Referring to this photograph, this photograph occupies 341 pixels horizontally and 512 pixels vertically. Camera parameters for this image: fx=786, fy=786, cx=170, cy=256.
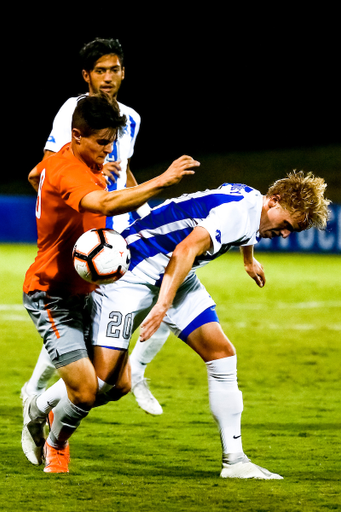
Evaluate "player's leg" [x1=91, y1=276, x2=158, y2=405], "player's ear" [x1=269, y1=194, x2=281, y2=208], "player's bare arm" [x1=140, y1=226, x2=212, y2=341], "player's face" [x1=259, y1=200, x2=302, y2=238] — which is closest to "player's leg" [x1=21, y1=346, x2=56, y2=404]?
"player's leg" [x1=91, y1=276, x2=158, y2=405]

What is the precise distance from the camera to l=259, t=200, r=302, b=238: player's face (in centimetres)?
390

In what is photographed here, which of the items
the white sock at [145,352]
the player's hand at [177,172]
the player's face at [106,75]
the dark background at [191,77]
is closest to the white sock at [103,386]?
the player's hand at [177,172]

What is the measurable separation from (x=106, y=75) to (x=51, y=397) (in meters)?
2.29

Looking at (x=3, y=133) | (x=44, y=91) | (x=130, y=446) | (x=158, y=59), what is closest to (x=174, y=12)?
(x=158, y=59)

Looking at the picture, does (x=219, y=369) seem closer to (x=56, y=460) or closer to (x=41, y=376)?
(x=56, y=460)

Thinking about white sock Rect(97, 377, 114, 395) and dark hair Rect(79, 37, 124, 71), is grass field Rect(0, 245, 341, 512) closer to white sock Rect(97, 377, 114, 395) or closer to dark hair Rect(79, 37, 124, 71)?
white sock Rect(97, 377, 114, 395)

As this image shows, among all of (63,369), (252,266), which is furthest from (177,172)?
(252,266)

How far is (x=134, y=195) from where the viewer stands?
3.40 metres

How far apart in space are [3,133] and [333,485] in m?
28.7

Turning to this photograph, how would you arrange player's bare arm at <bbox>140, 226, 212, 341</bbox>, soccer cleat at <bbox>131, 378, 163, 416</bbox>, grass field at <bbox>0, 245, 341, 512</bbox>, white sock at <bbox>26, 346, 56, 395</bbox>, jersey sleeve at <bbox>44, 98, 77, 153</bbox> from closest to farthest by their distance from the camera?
grass field at <bbox>0, 245, 341, 512</bbox> → player's bare arm at <bbox>140, 226, 212, 341</bbox> → white sock at <bbox>26, 346, 56, 395</bbox> → jersey sleeve at <bbox>44, 98, 77, 153</bbox> → soccer cleat at <bbox>131, 378, 163, 416</bbox>

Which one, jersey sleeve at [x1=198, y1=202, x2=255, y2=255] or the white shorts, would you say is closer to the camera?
jersey sleeve at [x1=198, y1=202, x2=255, y2=255]

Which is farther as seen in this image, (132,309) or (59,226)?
(132,309)

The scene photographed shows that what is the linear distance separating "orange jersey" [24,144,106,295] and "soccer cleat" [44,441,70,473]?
0.81 metres

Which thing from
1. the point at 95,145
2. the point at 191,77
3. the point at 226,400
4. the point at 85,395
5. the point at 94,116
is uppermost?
the point at 94,116
